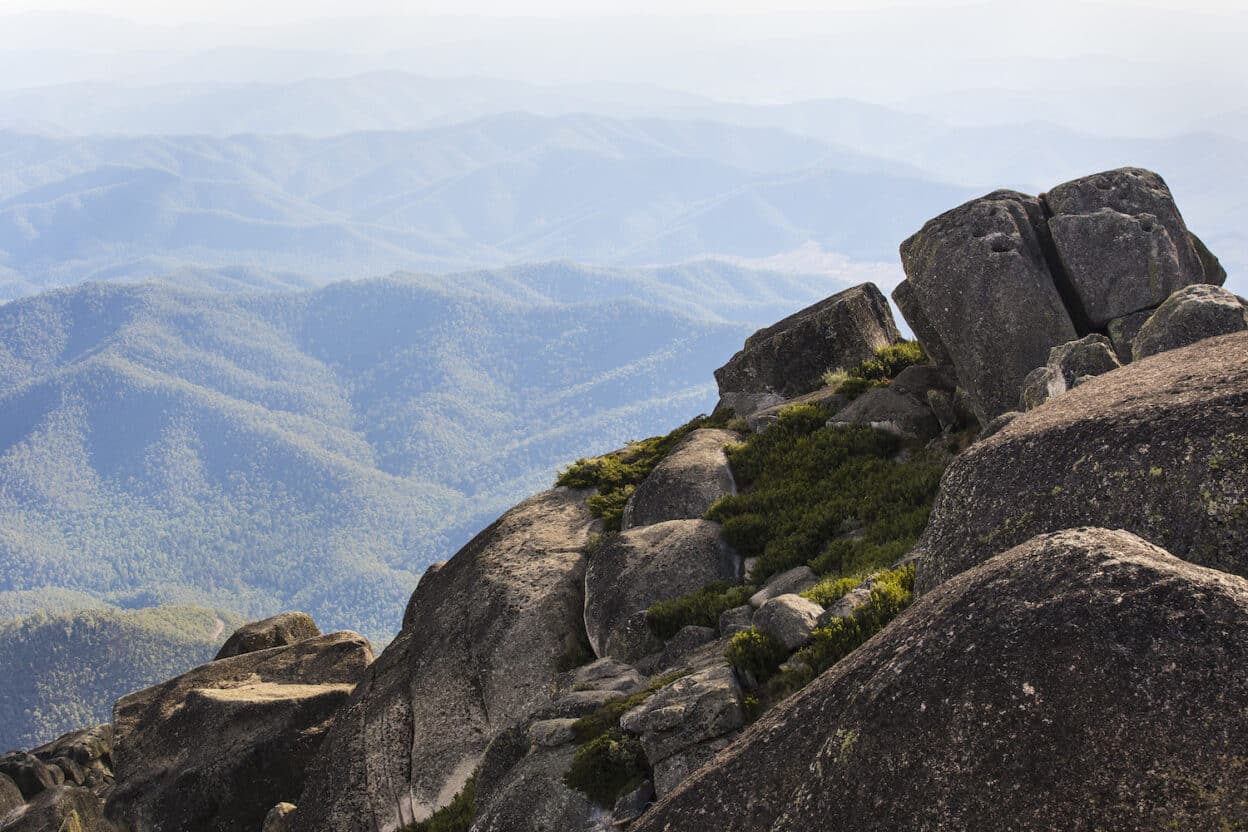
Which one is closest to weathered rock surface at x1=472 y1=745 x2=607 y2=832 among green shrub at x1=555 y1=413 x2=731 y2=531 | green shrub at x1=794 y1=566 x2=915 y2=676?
green shrub at x1=794 y1=566 x2=915 y2=676

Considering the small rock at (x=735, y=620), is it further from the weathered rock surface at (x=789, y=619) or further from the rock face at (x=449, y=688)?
the rock face at (x=449, y=688)

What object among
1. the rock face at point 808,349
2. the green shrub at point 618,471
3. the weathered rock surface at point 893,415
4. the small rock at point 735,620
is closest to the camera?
the small rock at point 735,620

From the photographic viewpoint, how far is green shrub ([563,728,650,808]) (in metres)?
14.4

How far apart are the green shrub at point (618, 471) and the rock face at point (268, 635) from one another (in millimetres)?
10760

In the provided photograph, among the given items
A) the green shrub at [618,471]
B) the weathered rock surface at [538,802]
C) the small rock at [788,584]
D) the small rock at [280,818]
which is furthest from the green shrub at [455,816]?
the green shrub at [618,471]

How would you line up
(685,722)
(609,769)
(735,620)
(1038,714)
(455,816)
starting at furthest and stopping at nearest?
(455,816) → (735,620) → (609,769) → (685,722) → (1038,714)

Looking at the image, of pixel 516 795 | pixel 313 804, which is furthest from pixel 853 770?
pixel 313 804

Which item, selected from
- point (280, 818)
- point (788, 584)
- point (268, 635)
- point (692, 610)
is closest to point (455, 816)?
point (280, 818)

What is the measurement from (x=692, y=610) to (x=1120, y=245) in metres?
14.2

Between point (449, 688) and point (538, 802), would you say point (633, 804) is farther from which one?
point (449, 688)

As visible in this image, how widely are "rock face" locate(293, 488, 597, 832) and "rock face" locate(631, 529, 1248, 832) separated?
12.2 metres

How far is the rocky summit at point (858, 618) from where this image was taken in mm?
8250

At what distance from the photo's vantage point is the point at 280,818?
23562 millimetres

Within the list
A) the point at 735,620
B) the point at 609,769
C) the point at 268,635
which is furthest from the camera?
the point at 268,635
